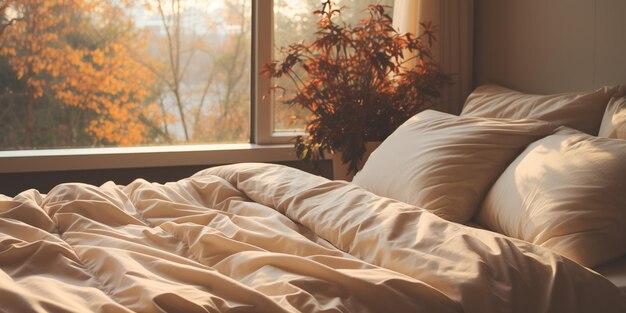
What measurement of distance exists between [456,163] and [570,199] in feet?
1.78

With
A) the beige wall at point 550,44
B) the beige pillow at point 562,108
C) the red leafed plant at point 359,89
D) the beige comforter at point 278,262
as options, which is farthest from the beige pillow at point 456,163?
the red leafed plant at point 359,89

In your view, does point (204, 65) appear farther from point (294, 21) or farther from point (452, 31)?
point (452, 31)

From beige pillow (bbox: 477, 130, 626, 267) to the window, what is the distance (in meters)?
2.02

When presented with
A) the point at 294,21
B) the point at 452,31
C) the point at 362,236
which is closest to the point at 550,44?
the point at 452,31

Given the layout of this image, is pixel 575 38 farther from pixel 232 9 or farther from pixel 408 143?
pixel 232 9

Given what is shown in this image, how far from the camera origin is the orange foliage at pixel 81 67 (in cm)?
439

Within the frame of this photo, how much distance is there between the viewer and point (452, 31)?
448cm

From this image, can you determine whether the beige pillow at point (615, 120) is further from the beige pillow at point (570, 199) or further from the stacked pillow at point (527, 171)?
the beige pillow at point (570, 199)

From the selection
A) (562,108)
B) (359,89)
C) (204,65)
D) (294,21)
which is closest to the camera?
(562,108)

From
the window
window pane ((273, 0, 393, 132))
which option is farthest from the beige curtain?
the window

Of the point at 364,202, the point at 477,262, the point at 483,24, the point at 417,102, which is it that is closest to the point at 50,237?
the point at 364,202

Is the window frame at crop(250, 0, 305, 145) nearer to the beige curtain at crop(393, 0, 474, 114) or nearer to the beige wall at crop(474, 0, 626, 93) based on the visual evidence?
the beige curtain at crop(393, 0, 474, 114)

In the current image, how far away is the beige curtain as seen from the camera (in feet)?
14.7

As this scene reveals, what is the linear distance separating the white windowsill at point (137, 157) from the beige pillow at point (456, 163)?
1907mm
